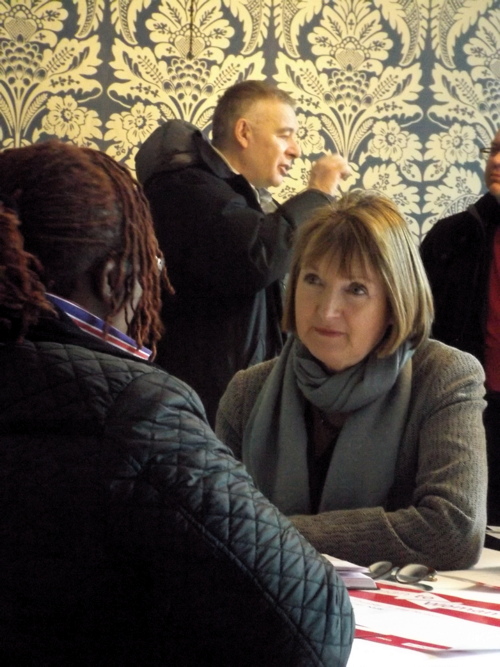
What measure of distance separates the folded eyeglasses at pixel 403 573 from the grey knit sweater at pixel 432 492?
0.33 ft

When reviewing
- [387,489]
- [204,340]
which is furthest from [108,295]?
[204,340]

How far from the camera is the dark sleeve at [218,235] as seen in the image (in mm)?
2330

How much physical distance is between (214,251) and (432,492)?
3.02 ft

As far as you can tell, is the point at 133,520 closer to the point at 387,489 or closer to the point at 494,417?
the point at 387,489

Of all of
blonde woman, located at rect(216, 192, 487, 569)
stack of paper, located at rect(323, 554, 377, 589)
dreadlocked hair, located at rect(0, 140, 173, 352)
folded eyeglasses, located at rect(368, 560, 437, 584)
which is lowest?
folded eyeglasses, located at rect(368, 560, 437, 584)

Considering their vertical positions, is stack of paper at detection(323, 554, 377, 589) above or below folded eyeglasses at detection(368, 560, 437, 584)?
above

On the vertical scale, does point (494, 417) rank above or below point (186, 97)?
below

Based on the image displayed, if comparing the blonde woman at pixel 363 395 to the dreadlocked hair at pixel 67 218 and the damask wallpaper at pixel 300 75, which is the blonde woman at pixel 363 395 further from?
the damask wallpaper at pixel 300 75

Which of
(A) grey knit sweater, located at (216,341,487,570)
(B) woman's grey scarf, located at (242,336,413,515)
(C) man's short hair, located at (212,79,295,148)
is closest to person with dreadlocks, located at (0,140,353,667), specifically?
(A) grey knit sweater, located at (216,341,487,570)

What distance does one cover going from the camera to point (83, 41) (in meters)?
2.99

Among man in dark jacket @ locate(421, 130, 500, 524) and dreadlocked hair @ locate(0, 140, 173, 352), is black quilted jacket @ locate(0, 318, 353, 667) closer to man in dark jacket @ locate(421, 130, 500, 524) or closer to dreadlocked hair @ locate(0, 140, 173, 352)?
dreadlocked hair @ locate(0, 140, 173, 352)

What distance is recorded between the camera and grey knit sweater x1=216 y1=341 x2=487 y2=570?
156cm

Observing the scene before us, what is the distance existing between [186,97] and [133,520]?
2.35m

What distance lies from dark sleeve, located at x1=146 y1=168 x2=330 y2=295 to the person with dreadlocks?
1391 millimetres
